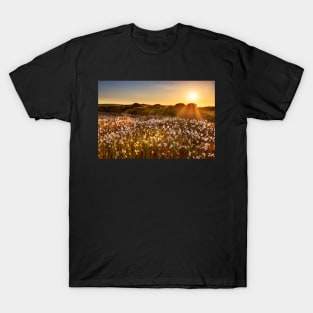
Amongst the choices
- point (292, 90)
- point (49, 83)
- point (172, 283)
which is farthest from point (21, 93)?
point (292, 90)

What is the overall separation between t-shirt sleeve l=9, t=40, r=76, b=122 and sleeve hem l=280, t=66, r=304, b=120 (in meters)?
1.03

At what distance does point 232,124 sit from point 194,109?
200mm

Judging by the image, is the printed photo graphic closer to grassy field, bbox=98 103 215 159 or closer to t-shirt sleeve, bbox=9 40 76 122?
grassy field, bbox=98 103 215 159

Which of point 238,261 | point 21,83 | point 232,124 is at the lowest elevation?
point 238,261

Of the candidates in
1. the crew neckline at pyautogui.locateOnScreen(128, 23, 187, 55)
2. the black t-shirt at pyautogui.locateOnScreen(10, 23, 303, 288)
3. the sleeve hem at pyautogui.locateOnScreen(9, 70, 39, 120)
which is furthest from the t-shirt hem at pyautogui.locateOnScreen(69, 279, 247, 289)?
the crew neckline at pyautogui.locateOnScreen(128, 23, 187, 55)

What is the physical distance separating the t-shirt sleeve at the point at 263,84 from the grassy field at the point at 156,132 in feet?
0.64

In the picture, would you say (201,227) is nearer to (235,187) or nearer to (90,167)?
(235,187)

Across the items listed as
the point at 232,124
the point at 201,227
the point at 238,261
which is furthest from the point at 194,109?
the point at 238,261

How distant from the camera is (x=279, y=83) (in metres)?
2.53

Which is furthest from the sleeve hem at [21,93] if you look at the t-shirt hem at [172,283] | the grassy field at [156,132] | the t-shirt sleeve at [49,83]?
the t-shirt hem at [172,283]

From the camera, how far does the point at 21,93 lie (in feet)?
8.49

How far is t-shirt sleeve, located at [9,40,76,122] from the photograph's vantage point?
2551 mm

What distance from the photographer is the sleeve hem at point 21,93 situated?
257cm

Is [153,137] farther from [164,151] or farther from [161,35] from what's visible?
[161,35]
